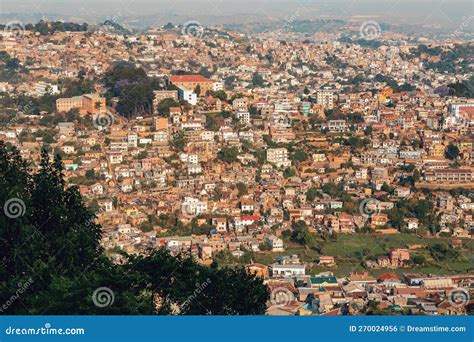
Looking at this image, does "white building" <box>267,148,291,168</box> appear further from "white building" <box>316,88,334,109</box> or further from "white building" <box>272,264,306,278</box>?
"white building" <box>272,264,306,278</box>

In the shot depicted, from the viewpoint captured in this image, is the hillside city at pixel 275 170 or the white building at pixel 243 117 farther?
the white building at pixel 243 117

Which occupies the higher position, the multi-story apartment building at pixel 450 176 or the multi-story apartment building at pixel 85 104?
the multi-story apartment building at pixel 85 104

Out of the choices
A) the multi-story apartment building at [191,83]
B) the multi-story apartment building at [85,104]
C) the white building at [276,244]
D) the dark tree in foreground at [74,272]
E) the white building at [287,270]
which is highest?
the dark tree in foreground at [74,272]

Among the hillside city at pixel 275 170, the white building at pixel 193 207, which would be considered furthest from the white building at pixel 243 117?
the white building at pixel 193 207

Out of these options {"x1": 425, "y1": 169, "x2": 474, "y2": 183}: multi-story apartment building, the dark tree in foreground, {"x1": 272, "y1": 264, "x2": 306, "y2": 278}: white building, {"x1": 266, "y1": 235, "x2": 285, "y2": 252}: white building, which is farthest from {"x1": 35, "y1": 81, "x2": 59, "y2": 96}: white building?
the dark tree in foreground

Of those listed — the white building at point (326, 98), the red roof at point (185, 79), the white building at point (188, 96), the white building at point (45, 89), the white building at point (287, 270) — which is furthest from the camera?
the red roof at point (185, 79)

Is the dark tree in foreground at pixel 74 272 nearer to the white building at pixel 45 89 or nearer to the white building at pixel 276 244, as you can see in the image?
the white building at pixel 276 244
